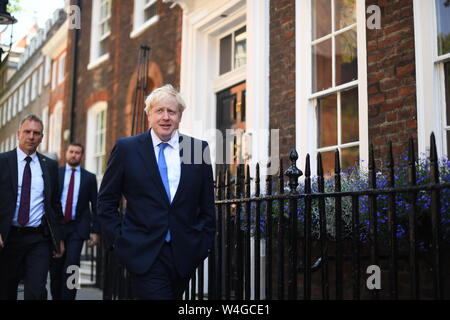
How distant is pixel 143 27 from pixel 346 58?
5.34 meters

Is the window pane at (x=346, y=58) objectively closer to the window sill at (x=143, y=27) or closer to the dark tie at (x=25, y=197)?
the dark tie at (x=25, y=197)

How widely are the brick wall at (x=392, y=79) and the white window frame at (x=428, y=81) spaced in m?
0.10

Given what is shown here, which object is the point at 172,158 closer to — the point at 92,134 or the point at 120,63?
the point at 120,63

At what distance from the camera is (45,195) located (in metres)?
5.05

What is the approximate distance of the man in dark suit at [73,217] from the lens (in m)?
6.50

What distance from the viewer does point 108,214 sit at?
3.38 m

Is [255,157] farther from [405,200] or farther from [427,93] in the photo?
[405,200]

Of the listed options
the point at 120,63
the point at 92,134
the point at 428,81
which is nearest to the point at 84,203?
the point at 428,81

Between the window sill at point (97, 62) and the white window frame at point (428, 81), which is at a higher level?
the window sill at point (97, 62)

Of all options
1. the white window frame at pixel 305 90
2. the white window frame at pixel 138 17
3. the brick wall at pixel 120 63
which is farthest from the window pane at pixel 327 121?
the white window frame at pixel 138 17

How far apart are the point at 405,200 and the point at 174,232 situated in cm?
180

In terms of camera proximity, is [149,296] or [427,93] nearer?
[149,296]

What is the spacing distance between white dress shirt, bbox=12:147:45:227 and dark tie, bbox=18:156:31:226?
0.03 metres
